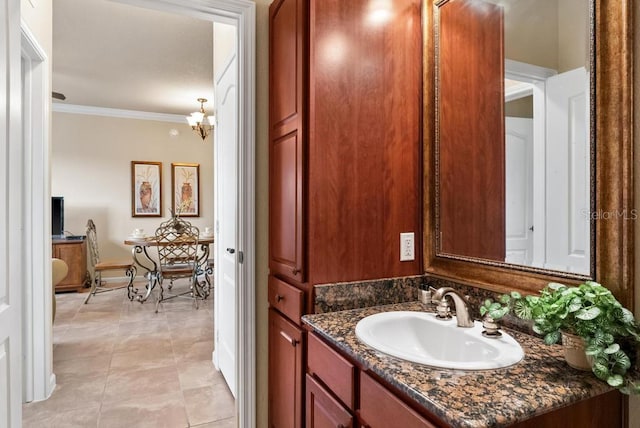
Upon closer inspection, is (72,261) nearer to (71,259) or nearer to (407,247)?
(71,259)

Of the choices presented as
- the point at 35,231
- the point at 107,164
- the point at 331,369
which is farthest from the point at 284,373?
the point at 107,164

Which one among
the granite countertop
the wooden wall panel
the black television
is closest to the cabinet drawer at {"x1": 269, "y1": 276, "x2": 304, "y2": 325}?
the wooden wall panel

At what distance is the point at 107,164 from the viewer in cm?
589

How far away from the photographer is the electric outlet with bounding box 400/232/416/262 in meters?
1.59

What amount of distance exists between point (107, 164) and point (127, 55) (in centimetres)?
257

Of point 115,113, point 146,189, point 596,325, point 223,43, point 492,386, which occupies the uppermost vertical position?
point 115,113

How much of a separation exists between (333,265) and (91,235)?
16.1 feet

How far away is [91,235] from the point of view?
5191mm

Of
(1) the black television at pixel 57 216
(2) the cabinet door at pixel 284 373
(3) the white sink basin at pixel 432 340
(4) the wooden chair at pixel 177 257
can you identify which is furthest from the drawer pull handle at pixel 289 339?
(1) the black television at pixel 57 216

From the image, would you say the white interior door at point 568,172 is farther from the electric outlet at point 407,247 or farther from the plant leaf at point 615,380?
the electric outlet at point 407,247

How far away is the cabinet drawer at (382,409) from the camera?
864 mm

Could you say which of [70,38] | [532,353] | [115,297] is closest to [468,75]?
[532,353]

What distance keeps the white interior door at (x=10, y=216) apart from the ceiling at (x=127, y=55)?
1.81 metres

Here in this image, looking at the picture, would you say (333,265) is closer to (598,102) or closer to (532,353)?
(532,353)
